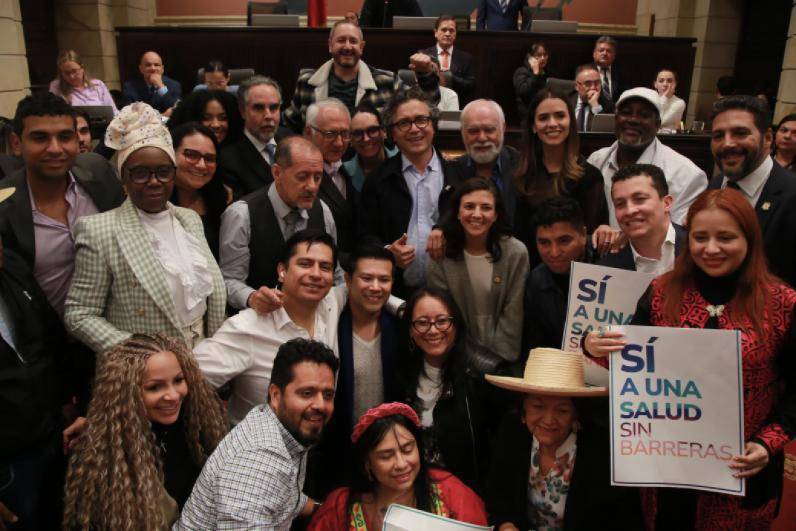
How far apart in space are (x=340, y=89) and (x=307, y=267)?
7.27 feet

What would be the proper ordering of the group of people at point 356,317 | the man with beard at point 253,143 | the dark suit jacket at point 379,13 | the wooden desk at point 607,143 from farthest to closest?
the dark suit jacket at point 379,13
the wooden desk at point 607,143
the man with beard at point 253,143
the group of people at point 356,317

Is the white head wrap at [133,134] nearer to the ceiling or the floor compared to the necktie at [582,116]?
nearer to the floor

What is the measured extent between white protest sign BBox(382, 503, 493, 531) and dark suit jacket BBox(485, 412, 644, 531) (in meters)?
0.30

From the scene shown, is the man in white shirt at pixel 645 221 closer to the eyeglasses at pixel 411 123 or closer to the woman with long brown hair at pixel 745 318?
the woman with long brown hair at pixel 745 318

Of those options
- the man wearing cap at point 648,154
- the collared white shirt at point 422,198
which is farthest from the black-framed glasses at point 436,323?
the man wearing cap at point 648,154

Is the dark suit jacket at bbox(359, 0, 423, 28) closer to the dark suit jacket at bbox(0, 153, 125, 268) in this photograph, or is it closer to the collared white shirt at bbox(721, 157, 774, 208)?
the dark suit jacket at bbox(0, 153, 125, 268)

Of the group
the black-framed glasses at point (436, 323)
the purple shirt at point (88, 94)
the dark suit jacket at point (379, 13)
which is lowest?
the black-framed glasses at point (436, 323)

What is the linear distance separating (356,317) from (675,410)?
4.46ft

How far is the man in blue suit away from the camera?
702 centimetres

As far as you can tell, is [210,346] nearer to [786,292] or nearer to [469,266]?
[469,266]

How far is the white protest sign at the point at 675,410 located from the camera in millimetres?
2109

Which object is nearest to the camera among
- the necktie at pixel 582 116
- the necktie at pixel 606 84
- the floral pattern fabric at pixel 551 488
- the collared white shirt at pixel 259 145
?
the floral pattern fabric at pixel 551 488

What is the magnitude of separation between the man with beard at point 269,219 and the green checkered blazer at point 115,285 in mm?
455

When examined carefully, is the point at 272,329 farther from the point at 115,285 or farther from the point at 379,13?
the point at 379,13
